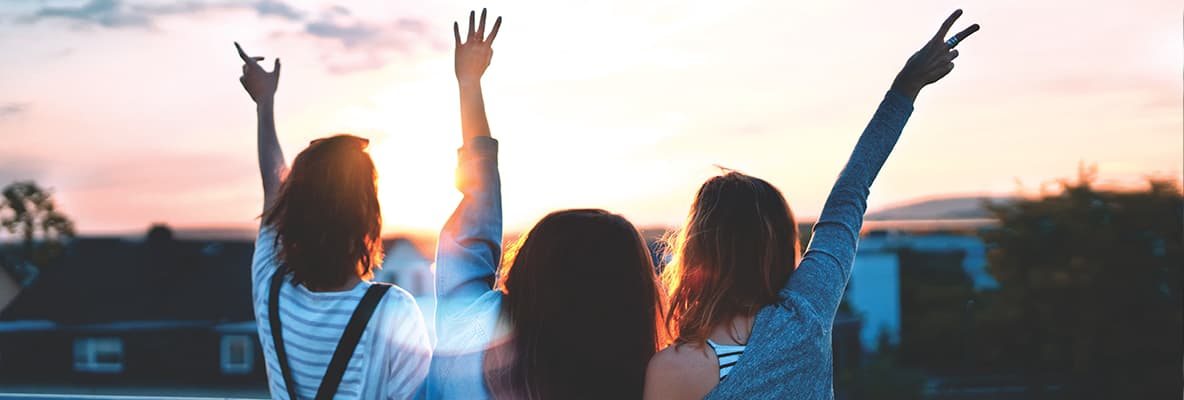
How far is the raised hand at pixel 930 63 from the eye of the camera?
132 cm

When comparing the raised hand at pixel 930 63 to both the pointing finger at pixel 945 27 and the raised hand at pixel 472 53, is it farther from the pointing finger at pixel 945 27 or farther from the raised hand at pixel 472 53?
the raised hand at pixel 472 53

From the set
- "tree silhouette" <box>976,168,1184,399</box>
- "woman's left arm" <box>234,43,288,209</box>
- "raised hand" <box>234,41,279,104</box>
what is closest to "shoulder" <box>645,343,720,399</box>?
"woman's left arm" <box>234,43,288,209</box>

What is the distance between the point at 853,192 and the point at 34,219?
3569 centimetres

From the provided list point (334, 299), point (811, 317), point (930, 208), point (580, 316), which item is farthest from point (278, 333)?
point (930, 208)

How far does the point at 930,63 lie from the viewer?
4.34 ft

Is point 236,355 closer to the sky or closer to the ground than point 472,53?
closer to the ground

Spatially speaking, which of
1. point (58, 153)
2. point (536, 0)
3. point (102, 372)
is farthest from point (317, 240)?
point (58, 153)

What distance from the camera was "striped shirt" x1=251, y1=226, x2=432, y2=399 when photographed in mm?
1271

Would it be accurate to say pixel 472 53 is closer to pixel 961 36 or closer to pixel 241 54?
pixel 241 54

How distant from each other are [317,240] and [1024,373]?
3530 cm

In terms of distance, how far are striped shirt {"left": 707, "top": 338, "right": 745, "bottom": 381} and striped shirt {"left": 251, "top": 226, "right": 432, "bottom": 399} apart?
0.42 m

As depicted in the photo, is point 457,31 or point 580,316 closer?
point 580,316

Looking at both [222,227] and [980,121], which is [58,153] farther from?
[980,121]

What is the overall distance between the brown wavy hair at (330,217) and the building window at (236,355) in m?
24.3
